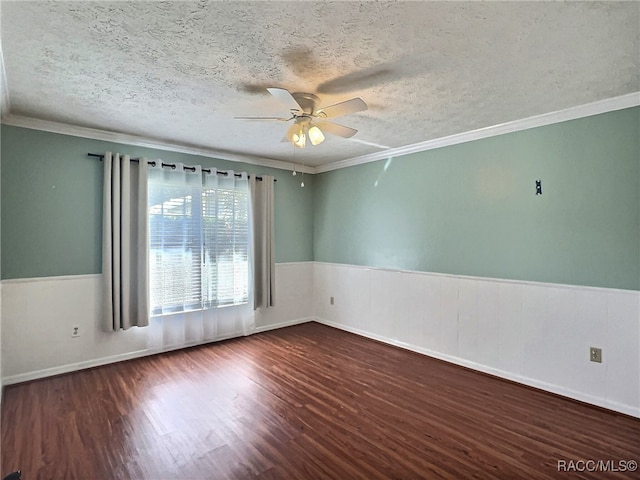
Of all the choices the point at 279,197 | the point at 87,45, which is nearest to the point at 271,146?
the point at 279,197

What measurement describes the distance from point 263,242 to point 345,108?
9.04 ft

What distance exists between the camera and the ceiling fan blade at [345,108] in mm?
2192

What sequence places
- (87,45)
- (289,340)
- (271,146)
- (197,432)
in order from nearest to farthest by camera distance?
(87,45) → (197,432) → (271,146) → (289,340)

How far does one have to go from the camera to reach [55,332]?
3.30 m

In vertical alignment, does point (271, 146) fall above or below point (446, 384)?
above

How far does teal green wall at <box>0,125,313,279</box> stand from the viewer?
3074 mm

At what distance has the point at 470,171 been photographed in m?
3.56

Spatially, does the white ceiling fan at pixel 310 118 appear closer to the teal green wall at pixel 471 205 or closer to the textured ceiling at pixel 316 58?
the textured ceiling at pixel 316 58

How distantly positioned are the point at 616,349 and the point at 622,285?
0.52 metres

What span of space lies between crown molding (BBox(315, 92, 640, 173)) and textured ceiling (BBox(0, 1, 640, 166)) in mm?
116

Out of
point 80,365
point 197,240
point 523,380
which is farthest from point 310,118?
point 80,365

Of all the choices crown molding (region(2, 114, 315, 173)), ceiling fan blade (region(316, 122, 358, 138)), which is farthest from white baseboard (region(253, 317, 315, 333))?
ceiling fan blade (region(316, 122, 358, 138))

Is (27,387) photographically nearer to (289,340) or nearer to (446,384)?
(289,340)

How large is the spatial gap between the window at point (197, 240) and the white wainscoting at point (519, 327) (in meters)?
1.84
